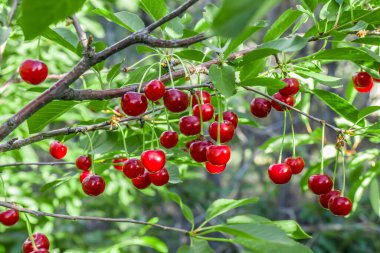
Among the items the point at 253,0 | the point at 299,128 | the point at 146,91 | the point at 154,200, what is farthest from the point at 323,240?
the point at 253,0

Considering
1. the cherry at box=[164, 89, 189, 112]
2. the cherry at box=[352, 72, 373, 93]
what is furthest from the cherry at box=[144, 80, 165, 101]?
the cherry at box=[352, 72, 373, 93]

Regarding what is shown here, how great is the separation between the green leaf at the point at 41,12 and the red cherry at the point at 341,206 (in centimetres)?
98

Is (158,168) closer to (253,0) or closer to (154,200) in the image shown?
(253,0)

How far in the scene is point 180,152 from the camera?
144 centimetres

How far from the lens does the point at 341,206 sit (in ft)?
4.40

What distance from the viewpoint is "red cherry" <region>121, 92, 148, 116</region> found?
1058mm

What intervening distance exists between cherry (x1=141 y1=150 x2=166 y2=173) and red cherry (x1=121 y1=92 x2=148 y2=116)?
13cm

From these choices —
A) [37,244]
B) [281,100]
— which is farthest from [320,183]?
[37,244]

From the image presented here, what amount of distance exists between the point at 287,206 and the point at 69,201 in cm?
458

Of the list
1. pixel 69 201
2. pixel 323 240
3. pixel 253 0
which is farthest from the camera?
pixel 323 240

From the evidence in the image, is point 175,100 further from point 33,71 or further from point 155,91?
point 33,71

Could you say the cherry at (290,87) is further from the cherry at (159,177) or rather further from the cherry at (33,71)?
the cherry at (33,71)

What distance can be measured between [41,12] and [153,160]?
0.64 m

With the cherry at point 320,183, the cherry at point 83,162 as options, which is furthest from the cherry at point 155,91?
the cherry at point 320,183
